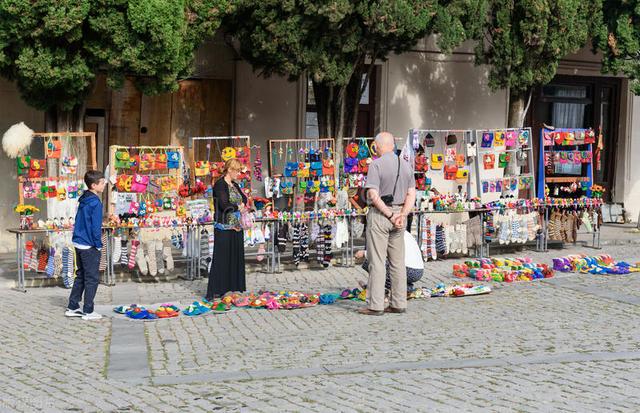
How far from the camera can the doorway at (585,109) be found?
20812 mm

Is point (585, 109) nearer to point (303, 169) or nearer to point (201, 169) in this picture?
point (303, 169)

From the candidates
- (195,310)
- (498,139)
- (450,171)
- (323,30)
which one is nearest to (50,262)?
(195,310)

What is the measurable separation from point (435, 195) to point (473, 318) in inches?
185

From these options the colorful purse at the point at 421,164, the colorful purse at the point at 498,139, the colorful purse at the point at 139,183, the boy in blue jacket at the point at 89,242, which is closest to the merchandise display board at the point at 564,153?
the colorful purse at the point at 498,139

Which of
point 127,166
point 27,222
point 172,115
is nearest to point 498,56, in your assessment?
point 172,115

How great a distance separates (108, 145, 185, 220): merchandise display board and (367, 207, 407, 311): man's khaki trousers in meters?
3.71

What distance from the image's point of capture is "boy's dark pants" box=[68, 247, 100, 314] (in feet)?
34.1

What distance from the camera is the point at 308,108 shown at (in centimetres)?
1792

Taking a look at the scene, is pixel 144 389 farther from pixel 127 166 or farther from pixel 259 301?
pixel 127 166

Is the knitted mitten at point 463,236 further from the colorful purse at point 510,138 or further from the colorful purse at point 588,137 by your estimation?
the colorful purse at point 588,137

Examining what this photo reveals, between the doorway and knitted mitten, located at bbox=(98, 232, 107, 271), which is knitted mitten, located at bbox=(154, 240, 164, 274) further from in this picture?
the doorway

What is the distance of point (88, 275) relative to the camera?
409 inches

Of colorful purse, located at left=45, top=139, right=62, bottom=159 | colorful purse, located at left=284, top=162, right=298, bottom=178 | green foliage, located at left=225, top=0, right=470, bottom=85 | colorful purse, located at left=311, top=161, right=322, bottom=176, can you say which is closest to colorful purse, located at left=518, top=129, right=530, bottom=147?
green foliage, located at left=225, top=0, right=470, bottom=85

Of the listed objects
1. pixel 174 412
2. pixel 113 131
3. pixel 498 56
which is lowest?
pixel 174 412
